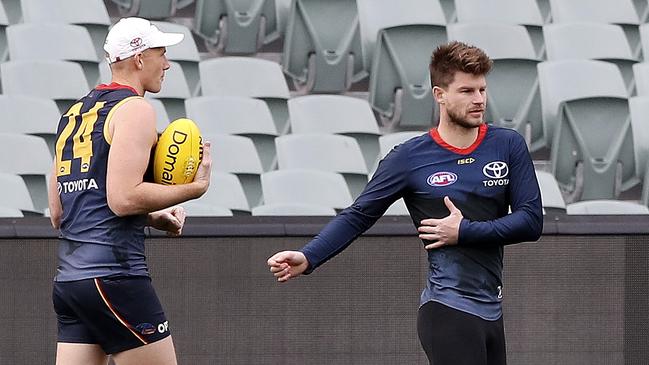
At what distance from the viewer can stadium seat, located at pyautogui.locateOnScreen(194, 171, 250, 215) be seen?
21.2 feet

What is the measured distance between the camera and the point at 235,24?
8.41 metres

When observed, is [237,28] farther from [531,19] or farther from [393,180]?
[393,180]

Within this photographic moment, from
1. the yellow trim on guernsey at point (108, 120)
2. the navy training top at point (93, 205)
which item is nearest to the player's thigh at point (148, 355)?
the navy training top at point (93, 205)

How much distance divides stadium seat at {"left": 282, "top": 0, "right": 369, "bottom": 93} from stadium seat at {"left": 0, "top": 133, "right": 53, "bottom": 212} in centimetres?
201

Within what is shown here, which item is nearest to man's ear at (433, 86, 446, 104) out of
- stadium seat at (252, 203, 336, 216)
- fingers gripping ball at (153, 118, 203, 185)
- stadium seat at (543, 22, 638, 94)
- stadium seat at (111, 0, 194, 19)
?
fingers gripping ball at (153, 118, 203, 185)

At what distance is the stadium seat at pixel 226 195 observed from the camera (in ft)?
21.2

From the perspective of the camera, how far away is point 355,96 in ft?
27.0

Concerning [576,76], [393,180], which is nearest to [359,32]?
[576,76]

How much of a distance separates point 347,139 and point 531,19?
2.23 m

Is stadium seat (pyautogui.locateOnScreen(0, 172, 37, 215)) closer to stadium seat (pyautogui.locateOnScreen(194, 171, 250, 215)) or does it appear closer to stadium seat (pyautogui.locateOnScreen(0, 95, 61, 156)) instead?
stadium seat (pyautogui.locateOnScreen(0, 95, 61, 156))

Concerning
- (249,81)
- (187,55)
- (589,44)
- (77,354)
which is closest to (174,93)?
(187,55)

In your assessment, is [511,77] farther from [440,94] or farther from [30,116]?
[440,94]

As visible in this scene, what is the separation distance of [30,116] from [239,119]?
1.31m

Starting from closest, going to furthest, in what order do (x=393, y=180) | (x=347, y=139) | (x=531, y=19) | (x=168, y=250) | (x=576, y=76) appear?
(x=393, y=180), (x=168, y=250), (x=347, y=139), (x=576, y=76), (x=531, y=19)
